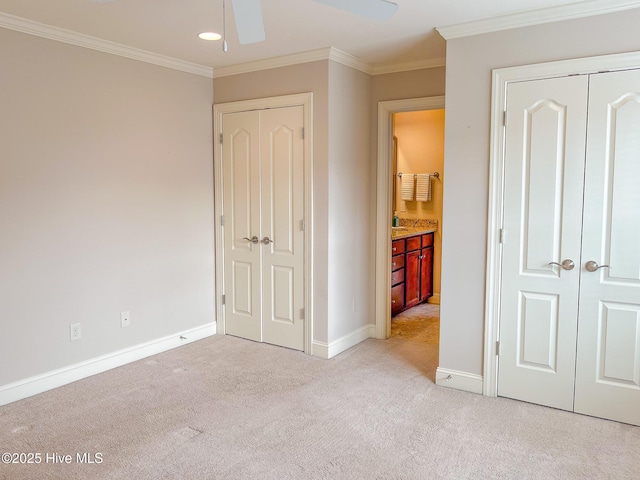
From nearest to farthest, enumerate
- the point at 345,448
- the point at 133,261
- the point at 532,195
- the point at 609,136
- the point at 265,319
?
the point at 345,448, the point at 609,136, the point at 532,195, the point at 133,261, the point at 265,319

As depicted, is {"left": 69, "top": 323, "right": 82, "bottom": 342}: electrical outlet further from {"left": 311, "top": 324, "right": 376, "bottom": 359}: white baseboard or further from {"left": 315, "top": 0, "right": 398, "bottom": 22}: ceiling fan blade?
{"left": 315, "top": 0, "right": 398, "bottom": 22}: ceiling fan blade

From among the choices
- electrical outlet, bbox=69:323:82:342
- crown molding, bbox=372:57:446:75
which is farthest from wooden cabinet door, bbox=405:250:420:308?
electrical outlet, bbox=69:323:82:342

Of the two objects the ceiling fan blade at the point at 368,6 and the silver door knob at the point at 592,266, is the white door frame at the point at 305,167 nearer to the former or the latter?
the ceiling fan blade at the point at 368,6

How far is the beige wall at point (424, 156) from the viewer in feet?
20.1

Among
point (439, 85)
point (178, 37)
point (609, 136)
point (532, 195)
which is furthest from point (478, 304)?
point (178, 37)

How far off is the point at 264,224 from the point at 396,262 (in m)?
1.59

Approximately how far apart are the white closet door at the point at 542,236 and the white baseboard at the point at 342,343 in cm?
138

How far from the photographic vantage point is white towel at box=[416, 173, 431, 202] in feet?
20.1

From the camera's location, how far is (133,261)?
3.98 metres

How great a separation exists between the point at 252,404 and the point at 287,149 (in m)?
2.05

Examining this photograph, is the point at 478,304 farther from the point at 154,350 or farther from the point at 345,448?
the point at 154,350

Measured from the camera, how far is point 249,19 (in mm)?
2234

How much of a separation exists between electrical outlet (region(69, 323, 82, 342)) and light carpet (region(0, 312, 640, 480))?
323mm

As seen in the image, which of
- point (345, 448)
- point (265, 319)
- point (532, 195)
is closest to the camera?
point (345, 448)
